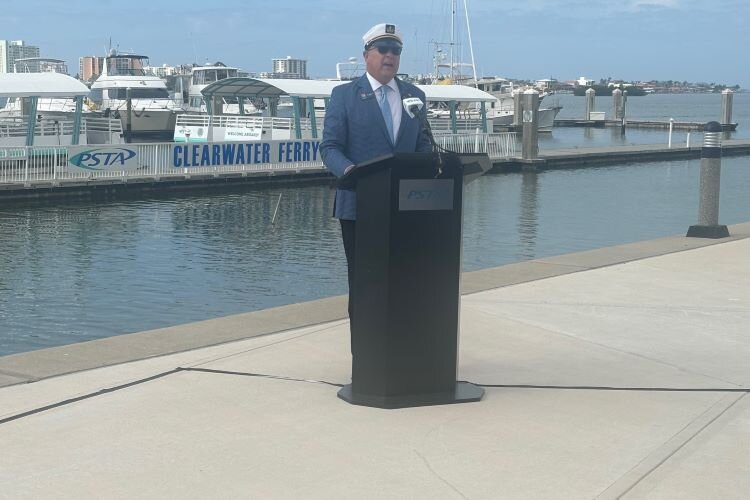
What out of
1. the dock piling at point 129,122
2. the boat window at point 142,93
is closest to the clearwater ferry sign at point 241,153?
the dock piling at point 129,122

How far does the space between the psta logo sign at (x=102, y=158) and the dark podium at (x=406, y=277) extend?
23203 mm

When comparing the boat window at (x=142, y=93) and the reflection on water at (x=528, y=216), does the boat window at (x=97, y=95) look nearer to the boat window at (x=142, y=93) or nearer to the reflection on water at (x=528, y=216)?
the boat window at (x=142, y=93)

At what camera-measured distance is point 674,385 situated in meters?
6.33

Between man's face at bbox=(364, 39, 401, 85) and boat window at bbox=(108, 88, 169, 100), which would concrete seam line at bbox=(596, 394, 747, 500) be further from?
boat window at bbox=(108, 88, 169, 100)

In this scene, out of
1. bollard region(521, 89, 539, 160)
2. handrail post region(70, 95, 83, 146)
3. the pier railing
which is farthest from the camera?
bollard region(521, 89, 539, 160)

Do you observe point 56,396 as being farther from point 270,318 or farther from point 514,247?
point 514,247

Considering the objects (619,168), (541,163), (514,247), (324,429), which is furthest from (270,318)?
(619,168)

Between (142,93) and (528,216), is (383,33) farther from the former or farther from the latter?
(142,93)

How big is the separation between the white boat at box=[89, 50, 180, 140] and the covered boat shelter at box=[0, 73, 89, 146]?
25155 millimetres

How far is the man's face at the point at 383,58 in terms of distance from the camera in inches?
222

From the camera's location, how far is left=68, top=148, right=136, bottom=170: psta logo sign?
27.6 m

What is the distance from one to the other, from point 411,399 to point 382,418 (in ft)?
0.83

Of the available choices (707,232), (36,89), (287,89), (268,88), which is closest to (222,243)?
→ (707,232)

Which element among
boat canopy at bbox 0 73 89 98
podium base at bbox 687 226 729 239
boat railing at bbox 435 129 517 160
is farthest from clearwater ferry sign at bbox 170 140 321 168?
podium base at bbox 687 226 729 239
